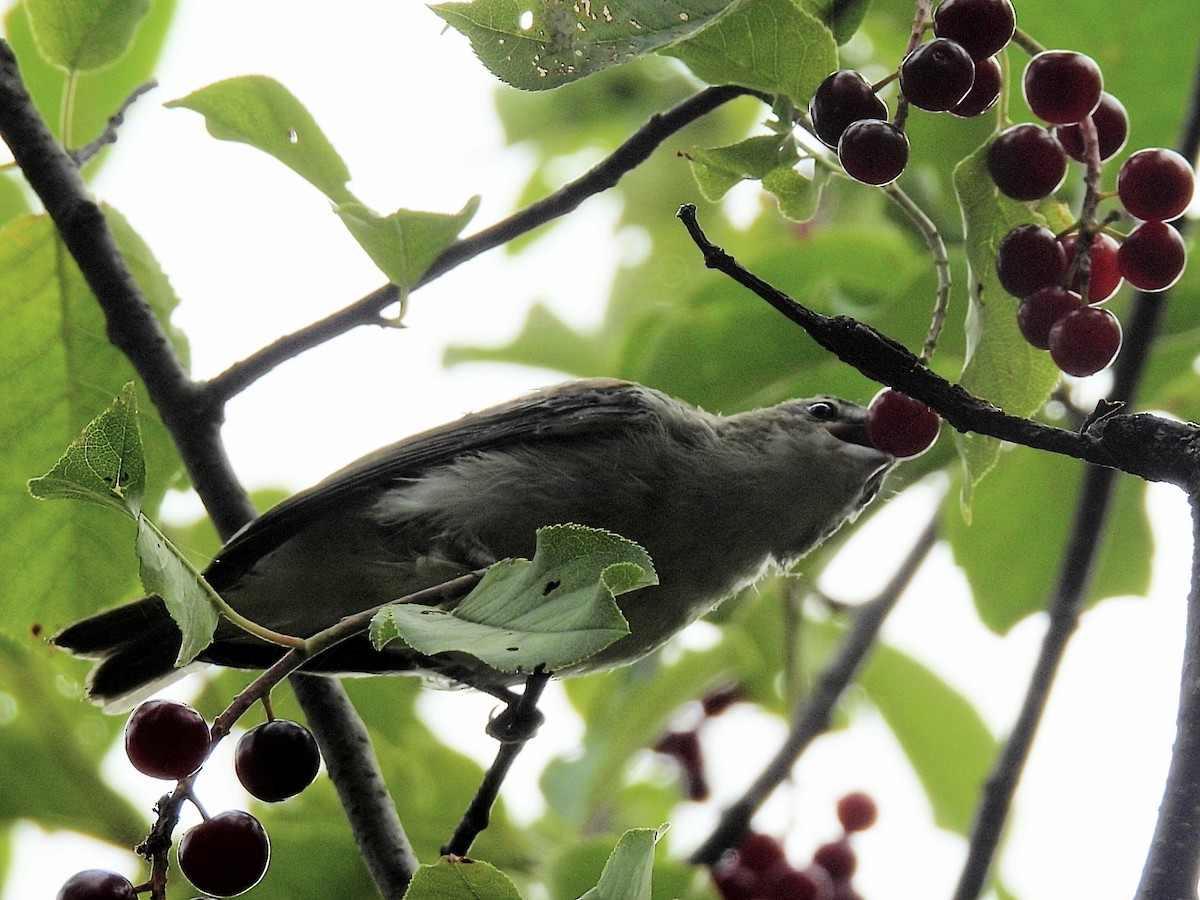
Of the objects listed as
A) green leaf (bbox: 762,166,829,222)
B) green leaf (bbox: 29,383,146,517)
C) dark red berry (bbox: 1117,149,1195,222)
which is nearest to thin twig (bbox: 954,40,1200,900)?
dark red berry (bbox: 1117,149,1195,222)

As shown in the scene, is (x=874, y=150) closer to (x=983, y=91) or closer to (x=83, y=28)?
(x=983, y=91)

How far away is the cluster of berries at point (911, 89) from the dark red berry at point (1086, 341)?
45cm

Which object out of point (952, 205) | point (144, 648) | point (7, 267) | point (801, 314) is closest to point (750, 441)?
point (952, 205)

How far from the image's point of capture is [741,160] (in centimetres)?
256

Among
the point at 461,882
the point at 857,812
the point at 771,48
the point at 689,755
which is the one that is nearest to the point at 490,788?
the point at 461,882

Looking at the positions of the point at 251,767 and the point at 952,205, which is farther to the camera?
the point at 952,205

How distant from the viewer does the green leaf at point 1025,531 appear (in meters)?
4.41

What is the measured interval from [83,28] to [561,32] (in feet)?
5.89

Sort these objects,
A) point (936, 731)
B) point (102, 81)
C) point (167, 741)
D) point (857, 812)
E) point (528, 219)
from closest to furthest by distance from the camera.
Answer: point (167, 741)
point (528, 219)
point (102, 81)
point (857, 812)
point (936, 731)

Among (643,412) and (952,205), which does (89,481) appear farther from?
(952,205)

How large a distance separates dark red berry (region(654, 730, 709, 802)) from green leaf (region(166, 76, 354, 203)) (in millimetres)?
3270

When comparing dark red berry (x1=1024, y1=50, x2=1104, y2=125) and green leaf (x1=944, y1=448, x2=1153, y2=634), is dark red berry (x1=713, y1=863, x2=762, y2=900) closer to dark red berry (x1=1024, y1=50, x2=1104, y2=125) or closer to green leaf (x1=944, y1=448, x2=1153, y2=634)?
green leaf (x1=944, y1=448, x2=1153, y2=634)

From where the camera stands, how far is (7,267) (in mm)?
3643

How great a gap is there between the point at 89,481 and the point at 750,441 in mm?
2681
